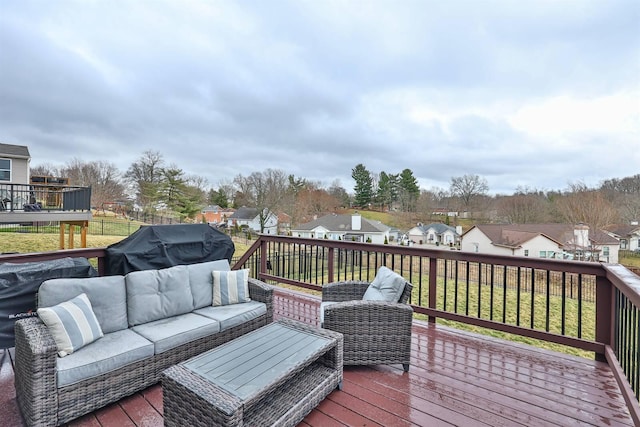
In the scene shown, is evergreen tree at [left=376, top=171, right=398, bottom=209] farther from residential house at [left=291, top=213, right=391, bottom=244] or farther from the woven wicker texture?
the woven wicker texture

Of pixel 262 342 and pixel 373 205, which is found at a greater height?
pixel 373 205

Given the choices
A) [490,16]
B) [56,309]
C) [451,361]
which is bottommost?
[451,361]

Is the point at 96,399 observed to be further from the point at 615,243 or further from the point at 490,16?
the point at 615,243

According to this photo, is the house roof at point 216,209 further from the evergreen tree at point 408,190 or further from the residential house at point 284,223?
the evergreen tree at point 408,190

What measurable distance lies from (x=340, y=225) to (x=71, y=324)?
2746 cm

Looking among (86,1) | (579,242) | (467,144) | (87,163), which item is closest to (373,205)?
(467,144)

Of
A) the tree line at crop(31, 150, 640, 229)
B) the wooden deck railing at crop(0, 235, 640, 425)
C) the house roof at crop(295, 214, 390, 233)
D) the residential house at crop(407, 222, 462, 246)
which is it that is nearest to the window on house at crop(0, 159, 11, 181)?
the tree line at crop(31, 150, 640, 229)

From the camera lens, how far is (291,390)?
1.87m

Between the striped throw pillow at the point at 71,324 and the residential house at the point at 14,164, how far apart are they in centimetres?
1792

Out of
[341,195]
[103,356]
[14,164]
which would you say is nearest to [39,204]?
[14,164]

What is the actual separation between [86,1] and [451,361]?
7.52 meters

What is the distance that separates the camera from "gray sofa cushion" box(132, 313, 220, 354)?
221 centimetres

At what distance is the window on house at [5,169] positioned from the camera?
14.2 meters

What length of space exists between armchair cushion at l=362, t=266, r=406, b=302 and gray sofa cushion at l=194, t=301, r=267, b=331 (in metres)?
1.13
